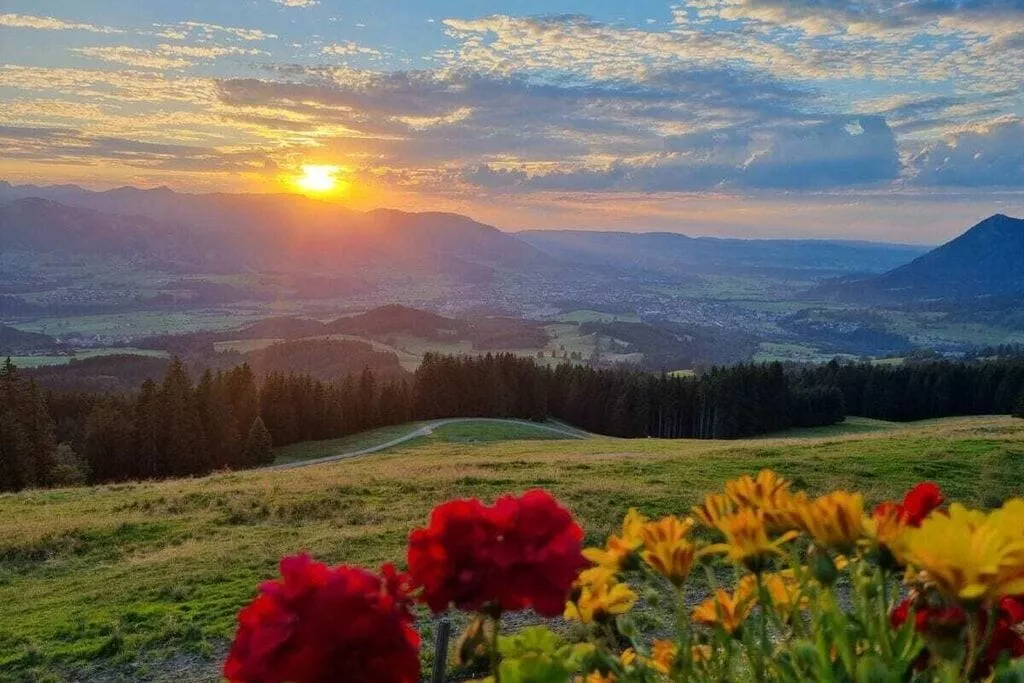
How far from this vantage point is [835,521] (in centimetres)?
169

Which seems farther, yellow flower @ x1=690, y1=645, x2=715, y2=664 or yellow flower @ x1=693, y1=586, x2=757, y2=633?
yellow flower @ x1=690, y1=645, x2=715, y2=664

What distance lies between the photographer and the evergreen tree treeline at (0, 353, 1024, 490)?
50.3 metres

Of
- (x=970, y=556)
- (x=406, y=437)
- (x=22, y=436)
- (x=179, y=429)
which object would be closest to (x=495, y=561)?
(x=970, y=556)

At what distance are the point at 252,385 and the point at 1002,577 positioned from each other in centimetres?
6225

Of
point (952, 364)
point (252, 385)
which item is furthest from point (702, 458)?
point (952, 364)

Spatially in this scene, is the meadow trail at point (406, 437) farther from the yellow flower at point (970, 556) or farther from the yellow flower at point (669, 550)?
the yellow flower at point (970, 556)

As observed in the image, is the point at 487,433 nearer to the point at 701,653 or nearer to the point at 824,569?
the point at 701,653

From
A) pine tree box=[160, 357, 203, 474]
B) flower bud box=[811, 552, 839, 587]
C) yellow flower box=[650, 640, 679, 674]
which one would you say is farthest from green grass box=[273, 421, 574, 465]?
flower bud box=[811, 552, 839, 587]

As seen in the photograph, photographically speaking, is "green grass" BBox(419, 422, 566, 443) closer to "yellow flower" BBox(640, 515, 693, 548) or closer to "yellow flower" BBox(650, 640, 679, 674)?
"yellow flower" BBox(650, 640, 679, 674)

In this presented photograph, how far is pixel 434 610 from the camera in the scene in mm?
1704

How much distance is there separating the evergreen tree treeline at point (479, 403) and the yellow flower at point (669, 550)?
172 feet

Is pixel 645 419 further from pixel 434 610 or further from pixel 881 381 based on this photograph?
pixel 434 610

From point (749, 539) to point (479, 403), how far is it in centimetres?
7121

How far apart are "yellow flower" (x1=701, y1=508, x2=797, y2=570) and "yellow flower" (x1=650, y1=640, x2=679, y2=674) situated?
1.63 feet
